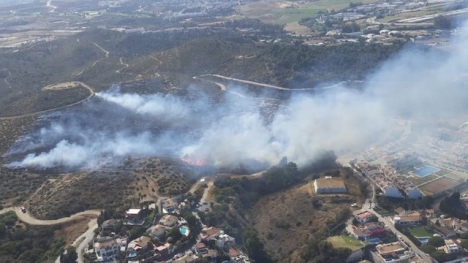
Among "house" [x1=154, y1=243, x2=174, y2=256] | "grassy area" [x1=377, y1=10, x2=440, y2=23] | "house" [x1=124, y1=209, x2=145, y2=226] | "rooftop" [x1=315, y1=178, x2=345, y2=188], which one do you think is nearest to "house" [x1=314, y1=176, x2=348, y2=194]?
"rooftop" [x1=315, y1=178, x2=345, y2=188]

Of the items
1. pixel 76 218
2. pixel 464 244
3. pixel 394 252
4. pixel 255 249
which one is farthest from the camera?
pixel 76 218

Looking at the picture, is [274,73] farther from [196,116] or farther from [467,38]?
[467,38]

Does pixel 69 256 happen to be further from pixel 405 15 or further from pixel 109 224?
→ pixel 405 15

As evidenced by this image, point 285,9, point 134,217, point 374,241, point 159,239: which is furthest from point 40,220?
point 285,9

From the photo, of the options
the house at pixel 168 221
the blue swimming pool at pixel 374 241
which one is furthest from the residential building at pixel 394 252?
the house at pixel 168 221

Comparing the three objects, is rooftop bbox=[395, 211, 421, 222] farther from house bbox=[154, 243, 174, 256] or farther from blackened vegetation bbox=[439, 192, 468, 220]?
house bbox=[154, 243, 174, 256]

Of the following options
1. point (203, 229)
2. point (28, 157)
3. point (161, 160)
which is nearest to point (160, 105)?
point (161, 160)
